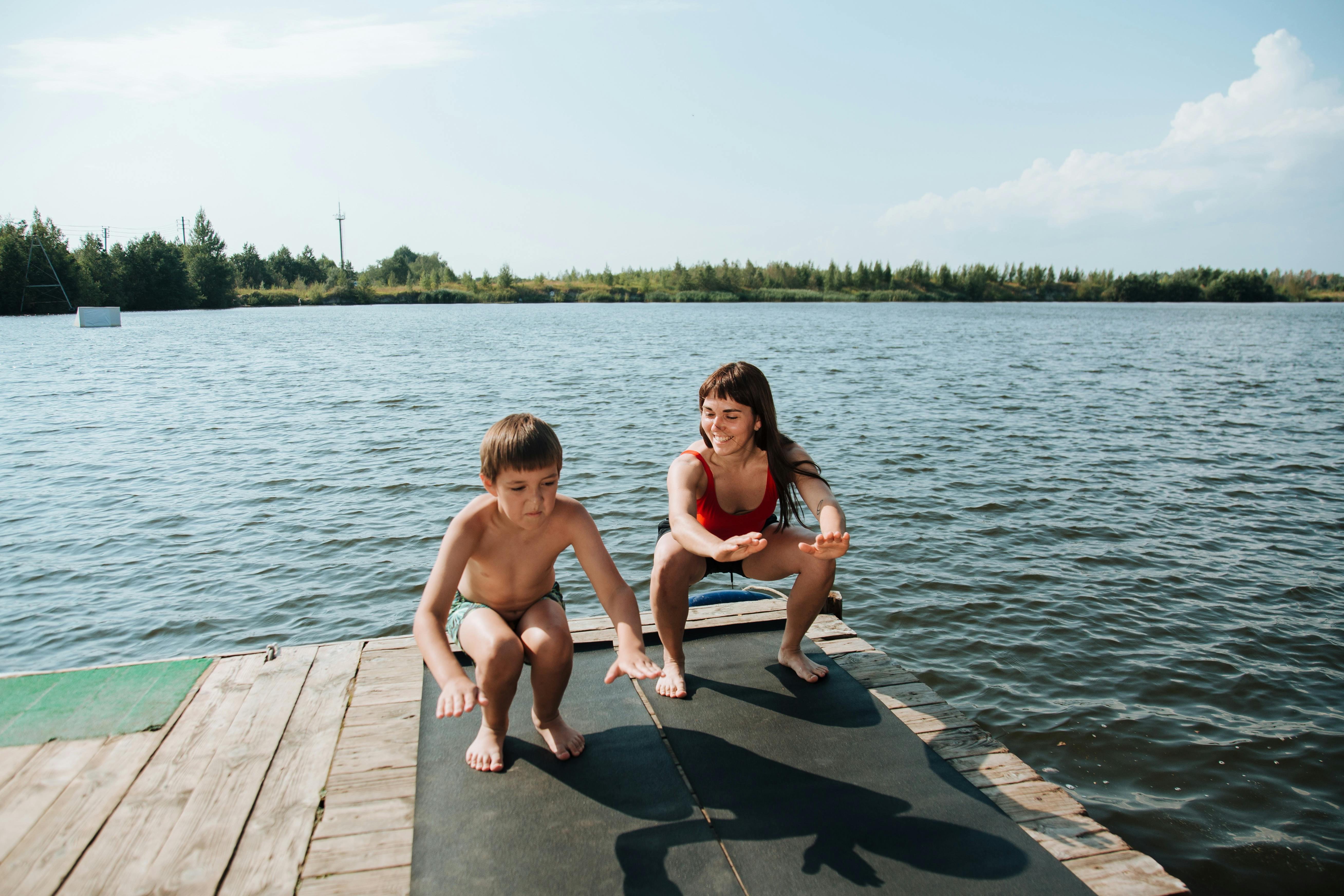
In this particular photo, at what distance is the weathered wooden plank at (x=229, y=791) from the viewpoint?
2168mm

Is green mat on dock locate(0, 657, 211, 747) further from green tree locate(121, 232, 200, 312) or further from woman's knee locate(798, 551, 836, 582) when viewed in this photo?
green tree locate(121, 232, 200, 312)

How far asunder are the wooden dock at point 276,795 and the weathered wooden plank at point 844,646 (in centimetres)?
23

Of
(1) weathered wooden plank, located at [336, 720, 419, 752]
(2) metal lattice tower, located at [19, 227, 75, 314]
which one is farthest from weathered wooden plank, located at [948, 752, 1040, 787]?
(2) metal lattice tower, located at [19, 227, 75, 314]

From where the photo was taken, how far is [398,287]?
267ft

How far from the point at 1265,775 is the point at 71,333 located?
41.7 meters

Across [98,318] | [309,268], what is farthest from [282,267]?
[98,318]

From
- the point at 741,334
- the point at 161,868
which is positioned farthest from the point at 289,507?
the point at 741,334

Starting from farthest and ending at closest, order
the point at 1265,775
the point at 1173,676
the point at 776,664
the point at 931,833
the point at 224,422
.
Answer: the point at 224,422, the point at 1173,676, the point at 1265,775, the point at 776,664, the point at 931,833

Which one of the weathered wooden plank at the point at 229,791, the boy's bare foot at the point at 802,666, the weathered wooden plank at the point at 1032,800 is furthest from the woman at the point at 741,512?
the weathered wooden plank at the point at 229,791

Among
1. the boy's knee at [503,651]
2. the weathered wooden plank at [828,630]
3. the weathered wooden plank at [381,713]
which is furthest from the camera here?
the weathered wooden plank at [828,630]

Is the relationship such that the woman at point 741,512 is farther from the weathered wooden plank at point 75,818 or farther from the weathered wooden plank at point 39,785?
the weathered wooden plank at point 39,785

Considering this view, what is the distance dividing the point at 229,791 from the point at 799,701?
2.06m

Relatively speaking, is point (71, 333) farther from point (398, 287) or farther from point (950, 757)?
point (398, 287)

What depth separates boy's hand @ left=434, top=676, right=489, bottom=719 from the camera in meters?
2.25
